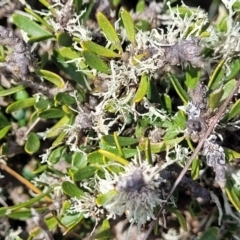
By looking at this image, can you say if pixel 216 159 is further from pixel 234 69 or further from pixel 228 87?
pixel 234 69

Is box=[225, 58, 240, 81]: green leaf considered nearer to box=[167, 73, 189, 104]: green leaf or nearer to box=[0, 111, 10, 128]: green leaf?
box=[167, 73, 189, 104]: green leaf

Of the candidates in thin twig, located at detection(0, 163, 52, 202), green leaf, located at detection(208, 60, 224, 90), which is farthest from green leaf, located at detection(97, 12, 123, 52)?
thin twig, located at detection(0, 163, 52, 202)

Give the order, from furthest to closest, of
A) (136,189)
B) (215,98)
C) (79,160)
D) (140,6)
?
(140,6)
(79,160)
(215,98)
(136,189)

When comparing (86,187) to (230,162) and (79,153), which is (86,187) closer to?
(79,153)

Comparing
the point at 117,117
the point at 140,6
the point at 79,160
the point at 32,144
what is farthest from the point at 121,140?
the point at 140,6

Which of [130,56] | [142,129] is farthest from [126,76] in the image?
[142,129]

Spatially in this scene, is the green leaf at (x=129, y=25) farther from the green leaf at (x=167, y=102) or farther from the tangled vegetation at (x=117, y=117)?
the green leaf at (x=167, y=102)
